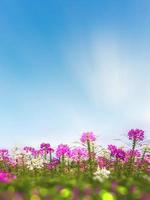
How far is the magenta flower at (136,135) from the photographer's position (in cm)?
2209

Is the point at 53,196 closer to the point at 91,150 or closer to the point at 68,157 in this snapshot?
the point at 91,150

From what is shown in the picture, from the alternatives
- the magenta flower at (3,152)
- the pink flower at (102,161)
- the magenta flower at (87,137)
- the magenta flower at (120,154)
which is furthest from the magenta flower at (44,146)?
the magenta flower at (120,154)

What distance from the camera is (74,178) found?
1468 centimetres

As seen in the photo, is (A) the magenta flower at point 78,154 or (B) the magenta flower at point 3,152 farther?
(B) the magenta flower at point 3,152

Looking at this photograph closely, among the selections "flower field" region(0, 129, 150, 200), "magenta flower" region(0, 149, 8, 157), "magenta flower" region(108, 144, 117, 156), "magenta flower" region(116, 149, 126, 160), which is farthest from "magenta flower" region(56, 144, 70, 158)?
"magenta flower" region(0, 149, 8, 157)

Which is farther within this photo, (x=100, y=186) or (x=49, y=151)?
(x=49, y=151)

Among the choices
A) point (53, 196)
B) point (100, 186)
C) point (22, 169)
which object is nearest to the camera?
point (53, 196)

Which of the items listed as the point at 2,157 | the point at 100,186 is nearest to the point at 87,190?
the point at 100,186

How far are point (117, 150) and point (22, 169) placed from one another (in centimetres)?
692

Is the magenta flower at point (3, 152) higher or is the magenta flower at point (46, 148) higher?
the magenta flower at point (3, 152)

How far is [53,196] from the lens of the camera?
11445 millimetres

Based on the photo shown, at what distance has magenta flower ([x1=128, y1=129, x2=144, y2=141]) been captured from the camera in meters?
22.1

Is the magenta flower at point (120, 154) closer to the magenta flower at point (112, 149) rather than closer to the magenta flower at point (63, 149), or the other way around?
the magenta flower at point (112, 149)

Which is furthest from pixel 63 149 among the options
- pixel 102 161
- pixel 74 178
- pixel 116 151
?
pixel 74 178
